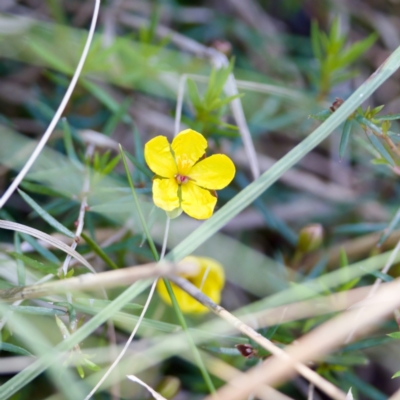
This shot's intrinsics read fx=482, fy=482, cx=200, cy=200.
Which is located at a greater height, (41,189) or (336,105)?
(336,105)

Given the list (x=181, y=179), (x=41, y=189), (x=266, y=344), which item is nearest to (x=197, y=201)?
(x=181, y=179)

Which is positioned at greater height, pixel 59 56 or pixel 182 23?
pixel 182 23

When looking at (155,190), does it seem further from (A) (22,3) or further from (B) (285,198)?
(A) (22,3)

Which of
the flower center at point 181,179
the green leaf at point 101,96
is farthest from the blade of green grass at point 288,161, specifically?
the green leaf at point 101,96

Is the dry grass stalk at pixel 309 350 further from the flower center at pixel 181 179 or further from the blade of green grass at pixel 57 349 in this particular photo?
the flower center at pixel 181 179

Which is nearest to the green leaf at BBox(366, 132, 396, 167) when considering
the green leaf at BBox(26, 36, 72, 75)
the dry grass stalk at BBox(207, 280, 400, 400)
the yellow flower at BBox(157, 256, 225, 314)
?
the dry grass stalk at BBox(207, 280, 400, 400)

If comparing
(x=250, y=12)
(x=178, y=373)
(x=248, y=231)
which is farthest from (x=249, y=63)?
(x=178, y=373)

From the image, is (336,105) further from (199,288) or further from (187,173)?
(199,288)
